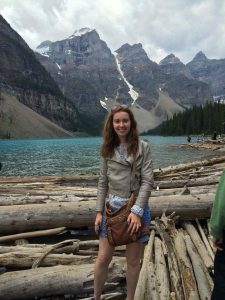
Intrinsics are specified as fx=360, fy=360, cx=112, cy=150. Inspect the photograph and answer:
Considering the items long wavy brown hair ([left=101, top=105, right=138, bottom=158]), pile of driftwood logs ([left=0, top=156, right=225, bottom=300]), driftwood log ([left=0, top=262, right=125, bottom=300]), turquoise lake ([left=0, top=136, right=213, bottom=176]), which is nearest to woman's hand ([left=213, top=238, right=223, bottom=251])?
long wavy brown hair ([left=101, top=105, right=138, bottom=158])

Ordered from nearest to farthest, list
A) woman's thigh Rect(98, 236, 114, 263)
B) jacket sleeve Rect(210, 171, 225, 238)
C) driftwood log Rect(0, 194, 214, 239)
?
jacket sleeve Rect(210, 171, 225, 238)
woman's thigh Rect(98, 236, 114, 263)
driftwood log Rect(0, 194, 214, 239)

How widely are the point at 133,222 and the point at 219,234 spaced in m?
1.26

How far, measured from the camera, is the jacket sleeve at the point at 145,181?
16.4 ft

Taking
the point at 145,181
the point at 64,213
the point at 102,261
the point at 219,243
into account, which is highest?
the point at 145,181

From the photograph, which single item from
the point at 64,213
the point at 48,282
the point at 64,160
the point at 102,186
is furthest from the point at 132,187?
the point at 64,160

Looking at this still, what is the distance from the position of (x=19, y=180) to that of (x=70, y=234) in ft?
39.1

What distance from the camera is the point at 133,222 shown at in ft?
16.1

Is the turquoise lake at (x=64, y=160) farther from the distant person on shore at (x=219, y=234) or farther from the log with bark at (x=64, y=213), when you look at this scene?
the distant person on shore at (x=219, y=234)

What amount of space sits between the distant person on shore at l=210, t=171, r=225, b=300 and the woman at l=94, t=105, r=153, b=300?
3.87 feet

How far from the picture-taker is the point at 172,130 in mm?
172750

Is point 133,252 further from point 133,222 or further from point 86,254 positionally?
point 86,254

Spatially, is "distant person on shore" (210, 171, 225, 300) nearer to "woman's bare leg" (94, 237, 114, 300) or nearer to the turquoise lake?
"woman's bare leg" (94, 237, 114, 300)

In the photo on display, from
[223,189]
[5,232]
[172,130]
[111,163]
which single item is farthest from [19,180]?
[172,130]

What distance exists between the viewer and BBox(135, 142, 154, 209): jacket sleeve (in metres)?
4.99
